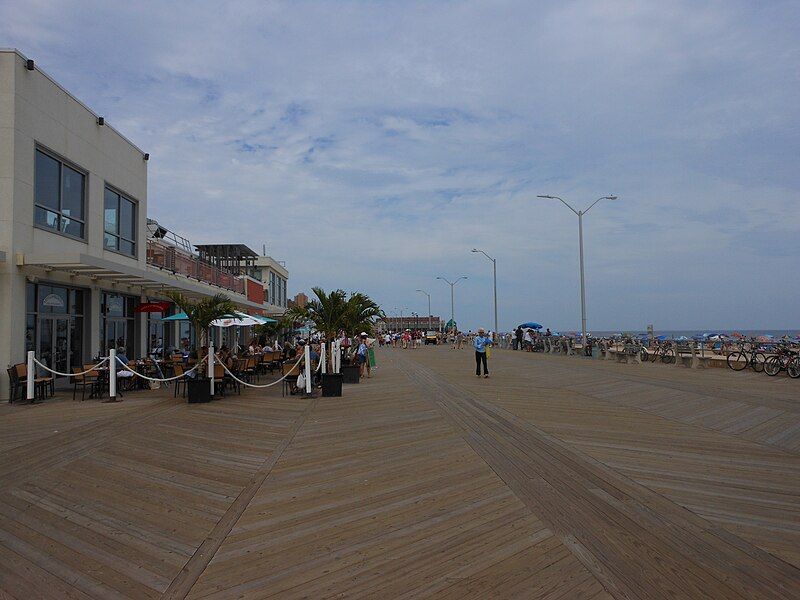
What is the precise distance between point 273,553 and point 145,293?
18.0 metres

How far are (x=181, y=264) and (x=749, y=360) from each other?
72.9 feet

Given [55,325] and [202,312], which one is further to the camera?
[55,325]

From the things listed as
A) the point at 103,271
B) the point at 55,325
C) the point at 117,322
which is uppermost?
the point at 103,271

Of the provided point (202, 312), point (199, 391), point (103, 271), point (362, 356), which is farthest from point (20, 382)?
point (362, 356)

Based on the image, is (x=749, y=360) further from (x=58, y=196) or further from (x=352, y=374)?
(x=58, y=196)

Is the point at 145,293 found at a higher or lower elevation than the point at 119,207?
lower

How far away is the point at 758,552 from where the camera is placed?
4535 mm

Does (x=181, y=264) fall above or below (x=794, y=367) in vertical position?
Answer: above

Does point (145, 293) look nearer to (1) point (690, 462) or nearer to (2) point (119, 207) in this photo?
(2) point (119, 207)

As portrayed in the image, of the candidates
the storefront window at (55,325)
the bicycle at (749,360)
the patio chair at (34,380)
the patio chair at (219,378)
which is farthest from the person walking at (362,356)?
the bicycle at (749,360)

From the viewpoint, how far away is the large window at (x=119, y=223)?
18.8 m

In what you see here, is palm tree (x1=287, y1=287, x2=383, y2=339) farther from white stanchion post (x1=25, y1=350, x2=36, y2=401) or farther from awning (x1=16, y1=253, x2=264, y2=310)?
white stanchion post (x1=25, y1=350, x2=36, y2=401)

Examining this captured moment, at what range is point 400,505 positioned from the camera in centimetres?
566

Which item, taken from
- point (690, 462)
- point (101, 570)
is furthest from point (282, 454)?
point (690, 462)
